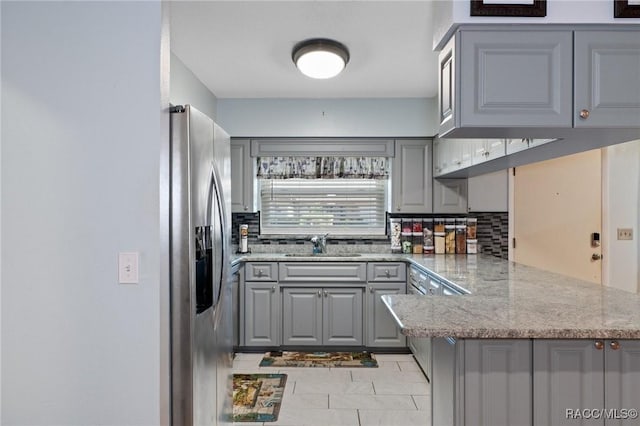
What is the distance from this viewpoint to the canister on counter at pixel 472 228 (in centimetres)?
423

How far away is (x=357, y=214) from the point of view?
14.9ft

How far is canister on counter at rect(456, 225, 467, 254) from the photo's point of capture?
428 cm

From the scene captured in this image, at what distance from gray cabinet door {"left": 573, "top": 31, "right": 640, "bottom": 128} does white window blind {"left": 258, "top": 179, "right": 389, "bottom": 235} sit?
286cm

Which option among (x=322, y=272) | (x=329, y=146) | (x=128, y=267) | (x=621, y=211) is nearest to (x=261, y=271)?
(x=322, y=272)

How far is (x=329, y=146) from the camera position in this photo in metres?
4.25

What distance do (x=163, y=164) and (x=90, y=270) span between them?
486mm

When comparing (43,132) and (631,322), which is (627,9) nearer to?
(631,322)

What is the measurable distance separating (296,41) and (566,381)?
97.7 inches

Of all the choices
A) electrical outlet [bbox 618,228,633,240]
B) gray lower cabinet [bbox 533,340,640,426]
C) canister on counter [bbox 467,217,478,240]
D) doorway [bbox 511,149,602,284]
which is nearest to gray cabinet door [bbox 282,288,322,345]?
canister on counter [bbox 467,217,478,240]

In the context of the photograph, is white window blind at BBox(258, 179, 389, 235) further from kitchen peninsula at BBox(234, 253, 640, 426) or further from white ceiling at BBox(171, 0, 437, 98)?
kitchen peninsula at BBox(234, 253, 640, 426)

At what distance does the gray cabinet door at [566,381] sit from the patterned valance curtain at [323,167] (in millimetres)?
2967

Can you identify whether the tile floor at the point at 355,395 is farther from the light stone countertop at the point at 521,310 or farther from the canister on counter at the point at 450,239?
the canister on counter at the point at 450,239

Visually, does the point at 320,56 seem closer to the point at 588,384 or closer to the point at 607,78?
the point at 607,78

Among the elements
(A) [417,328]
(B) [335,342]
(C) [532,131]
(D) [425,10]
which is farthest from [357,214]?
(A) [417,328]
